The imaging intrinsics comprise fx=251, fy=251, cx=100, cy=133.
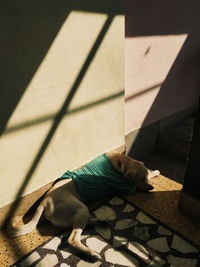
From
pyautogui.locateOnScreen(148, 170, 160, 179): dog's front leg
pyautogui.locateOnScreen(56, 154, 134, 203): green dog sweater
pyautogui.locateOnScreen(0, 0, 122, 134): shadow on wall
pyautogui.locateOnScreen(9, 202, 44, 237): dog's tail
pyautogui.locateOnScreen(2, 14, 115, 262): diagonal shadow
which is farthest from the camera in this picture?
pyautogui.locateOnScreen(148, 170, 160, 179): dog's front leg

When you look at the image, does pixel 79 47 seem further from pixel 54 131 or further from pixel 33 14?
pixel 54 131

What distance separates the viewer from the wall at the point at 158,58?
345 cm

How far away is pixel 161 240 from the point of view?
101 inches

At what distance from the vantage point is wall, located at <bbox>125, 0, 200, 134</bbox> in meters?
3.45

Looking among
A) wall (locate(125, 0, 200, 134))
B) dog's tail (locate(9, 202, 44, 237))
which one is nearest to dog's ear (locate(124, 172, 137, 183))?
wall (locate(125, 0, 200, 134))

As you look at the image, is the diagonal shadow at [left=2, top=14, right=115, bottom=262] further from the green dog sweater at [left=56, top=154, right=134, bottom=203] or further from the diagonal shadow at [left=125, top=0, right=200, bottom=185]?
the diagonal shadow at [left=125, top=0, right=200, bottom=185]

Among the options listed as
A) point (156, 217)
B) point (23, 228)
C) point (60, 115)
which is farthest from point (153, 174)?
point (23, 228)

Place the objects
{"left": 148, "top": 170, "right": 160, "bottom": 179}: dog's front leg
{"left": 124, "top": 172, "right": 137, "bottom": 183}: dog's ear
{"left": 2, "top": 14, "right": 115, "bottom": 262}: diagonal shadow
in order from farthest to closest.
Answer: {"left": 148, "top": 170, "right": 160, "bottom": 179}: dog's front leg
{"left": 124, "top": 172, "right": 137, "bottom": 183}: dog's ear
{"left": 2, "top": 14, "right": 115, "bottom": 262}: diagonal shadow

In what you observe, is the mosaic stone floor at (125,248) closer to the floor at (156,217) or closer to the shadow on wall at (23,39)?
the floor at (156,217)

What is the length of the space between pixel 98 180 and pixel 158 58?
2.19m

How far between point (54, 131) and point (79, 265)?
54.5 inches

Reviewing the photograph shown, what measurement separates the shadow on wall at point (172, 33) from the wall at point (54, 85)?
1.56ft

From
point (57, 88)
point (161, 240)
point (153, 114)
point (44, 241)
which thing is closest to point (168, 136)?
point (153, 114)

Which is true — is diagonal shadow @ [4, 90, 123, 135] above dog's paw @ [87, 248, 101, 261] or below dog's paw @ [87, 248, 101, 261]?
above
